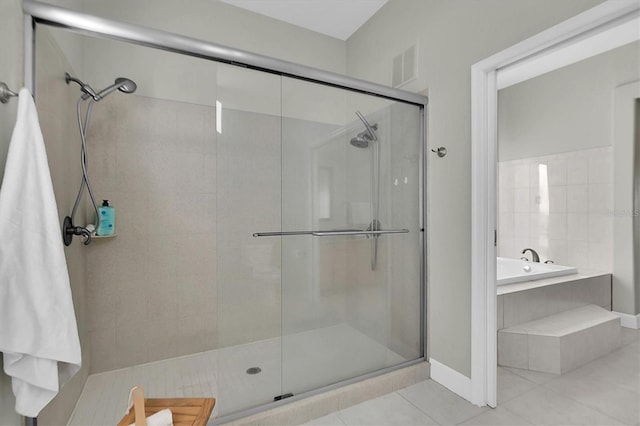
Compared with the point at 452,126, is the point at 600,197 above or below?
below

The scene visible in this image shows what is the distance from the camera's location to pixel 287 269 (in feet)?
5.23

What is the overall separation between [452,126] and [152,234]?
2.10 meters

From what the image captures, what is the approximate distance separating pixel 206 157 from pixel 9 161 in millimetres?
1364

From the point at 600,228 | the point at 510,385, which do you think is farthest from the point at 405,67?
the point at 510,385

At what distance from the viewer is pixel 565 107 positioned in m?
2.65

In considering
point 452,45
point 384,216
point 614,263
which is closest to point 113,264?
point 384,216

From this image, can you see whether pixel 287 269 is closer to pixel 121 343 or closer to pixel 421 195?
pixel 421 195

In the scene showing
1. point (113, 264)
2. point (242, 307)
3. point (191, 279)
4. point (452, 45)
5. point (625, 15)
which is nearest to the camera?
point (625, 15)

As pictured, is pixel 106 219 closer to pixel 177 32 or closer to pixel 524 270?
pixel 177 32

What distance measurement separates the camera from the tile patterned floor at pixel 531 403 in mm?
1589

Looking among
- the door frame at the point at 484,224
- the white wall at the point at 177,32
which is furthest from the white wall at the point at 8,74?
the door frame at the point at 484,224

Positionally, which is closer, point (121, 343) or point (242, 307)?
point (242, 307)

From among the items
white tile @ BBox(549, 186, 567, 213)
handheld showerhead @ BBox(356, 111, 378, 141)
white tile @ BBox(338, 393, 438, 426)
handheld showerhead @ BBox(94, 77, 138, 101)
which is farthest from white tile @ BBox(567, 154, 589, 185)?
handheld showerhead @ BBox(94, 77, 138, 101)

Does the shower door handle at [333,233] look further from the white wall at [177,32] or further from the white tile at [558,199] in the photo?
the white tile at [558,199]
